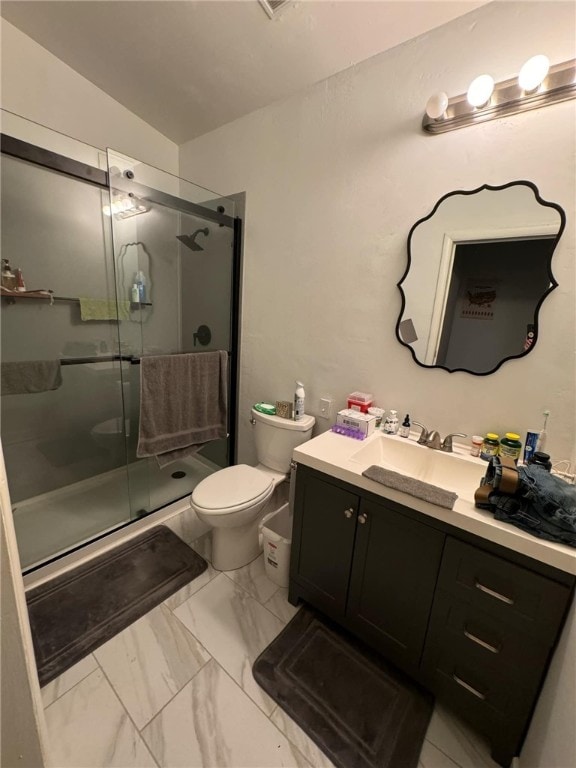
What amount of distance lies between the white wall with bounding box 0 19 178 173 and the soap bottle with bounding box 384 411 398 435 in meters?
2.29

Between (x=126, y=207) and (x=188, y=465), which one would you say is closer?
(x=126, y=207)

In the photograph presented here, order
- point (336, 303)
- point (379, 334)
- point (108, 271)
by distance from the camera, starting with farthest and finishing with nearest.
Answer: point (108, 271)
point (336, 303)
point (379, 334)

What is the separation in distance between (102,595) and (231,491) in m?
0.75

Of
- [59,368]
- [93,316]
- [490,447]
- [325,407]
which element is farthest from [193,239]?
[490,447]

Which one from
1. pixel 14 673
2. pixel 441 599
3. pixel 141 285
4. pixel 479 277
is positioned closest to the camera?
pixel 14 673

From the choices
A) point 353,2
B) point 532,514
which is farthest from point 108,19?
point 532,514

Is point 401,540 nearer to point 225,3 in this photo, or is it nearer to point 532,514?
point 532,514

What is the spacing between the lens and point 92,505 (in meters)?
1.99

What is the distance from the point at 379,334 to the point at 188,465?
168 centimetres

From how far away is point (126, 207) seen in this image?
1.67m

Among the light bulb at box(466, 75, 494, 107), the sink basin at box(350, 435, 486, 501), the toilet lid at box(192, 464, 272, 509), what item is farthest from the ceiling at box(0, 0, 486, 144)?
the toilet lid at box(192, 464, 272, 509)

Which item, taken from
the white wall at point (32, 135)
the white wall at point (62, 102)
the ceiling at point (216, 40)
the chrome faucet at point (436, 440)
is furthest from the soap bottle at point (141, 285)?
the chrome faucet at point (436, 440)

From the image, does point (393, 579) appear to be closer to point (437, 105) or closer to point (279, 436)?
point (279, 436)

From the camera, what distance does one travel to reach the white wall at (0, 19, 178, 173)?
1.52m
